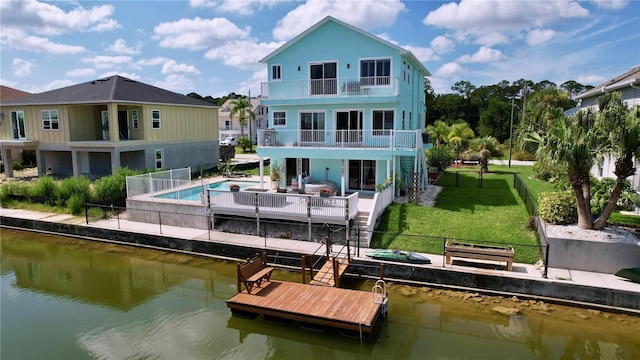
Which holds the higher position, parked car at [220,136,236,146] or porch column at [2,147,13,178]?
parked car at [220,136,236,146]

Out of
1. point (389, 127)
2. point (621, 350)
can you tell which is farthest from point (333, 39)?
point (621, 350)

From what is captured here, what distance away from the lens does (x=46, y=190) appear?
2408 cm

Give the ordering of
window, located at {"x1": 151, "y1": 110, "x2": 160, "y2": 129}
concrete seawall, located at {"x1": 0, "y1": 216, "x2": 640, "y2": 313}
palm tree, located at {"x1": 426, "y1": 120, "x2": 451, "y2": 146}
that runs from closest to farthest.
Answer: concrete seawall, located at {"x1": 0, "y1": 216, "x2": 640, "y2": 313}
window, located at {"x1": 151, "y1": 110, "x2": 160, "y2": 129}
palm tree, located at {"x1": 426, "y1": 120, "x2": 451, "y2": 146}

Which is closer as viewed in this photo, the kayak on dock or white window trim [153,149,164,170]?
the kayak on dock

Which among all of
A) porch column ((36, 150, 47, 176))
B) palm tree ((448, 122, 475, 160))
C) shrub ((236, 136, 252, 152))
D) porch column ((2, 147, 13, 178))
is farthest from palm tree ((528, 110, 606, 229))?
shrub ((236, 136, 252, 152))

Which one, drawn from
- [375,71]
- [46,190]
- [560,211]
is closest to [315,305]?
[560,211]

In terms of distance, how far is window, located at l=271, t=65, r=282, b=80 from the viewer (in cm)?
2372

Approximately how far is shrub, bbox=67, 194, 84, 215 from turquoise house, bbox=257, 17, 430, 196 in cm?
999

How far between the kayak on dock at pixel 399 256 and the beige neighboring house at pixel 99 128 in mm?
19763

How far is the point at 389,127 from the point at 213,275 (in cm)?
1167

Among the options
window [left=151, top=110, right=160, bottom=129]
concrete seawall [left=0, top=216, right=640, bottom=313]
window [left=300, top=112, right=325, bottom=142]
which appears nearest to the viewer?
concrete seawall [left=0, top=216, right=640, bottom=313]

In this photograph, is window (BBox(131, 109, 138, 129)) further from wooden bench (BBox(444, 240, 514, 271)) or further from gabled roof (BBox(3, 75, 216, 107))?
wooden bench (BBox(444, 240, 514, 271))

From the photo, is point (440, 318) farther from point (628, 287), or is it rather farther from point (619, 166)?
point (619, 166)

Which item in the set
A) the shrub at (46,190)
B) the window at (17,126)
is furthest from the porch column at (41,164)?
the shrub at (46,190)
